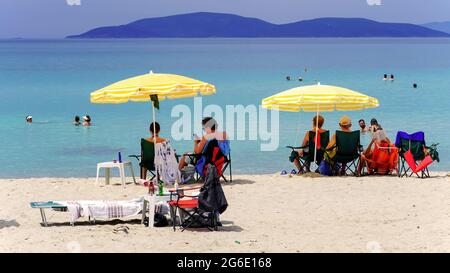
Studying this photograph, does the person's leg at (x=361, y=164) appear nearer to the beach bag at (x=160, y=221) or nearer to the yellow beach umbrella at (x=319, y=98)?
the yellow beach umbrella at (x=319, y=98)

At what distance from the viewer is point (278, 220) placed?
33.1 feet

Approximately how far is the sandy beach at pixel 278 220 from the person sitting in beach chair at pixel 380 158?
0.40 m

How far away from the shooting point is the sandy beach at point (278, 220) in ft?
28.1

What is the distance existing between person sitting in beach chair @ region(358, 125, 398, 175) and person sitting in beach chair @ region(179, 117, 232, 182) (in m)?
2.27

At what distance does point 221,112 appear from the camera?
106 feet

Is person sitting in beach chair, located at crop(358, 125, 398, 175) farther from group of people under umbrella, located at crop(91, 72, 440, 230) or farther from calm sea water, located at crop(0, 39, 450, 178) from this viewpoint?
calm sea water, located at crop(0, 39, 450, 178)

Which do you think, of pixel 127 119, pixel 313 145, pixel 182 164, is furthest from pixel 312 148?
pixel 127 119

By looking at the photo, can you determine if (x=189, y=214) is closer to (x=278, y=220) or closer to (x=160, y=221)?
(x=160, y=221)

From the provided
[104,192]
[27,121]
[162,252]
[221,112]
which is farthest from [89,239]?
[221,112]

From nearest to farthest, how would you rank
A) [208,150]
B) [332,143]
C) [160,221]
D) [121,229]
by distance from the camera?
[121,229] → [160,221] → [208,150] → [332,143]

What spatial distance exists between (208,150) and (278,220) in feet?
7.72

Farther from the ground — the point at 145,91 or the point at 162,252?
the point at 145,91

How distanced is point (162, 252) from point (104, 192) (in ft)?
13.2
